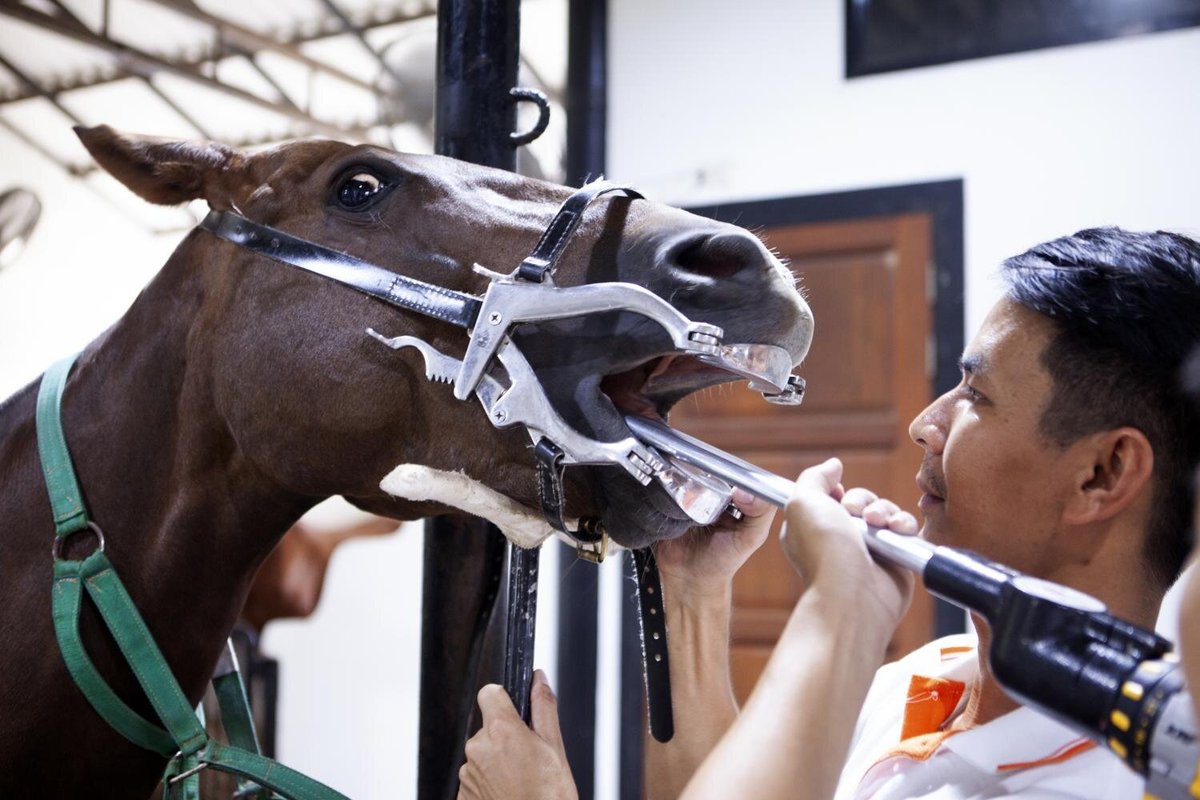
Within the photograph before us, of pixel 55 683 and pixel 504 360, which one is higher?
pixel 504 360

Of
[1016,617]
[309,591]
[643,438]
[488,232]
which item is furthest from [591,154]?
[1016,617]

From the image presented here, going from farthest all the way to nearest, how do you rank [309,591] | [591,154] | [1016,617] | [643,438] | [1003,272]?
[591,154]
[309,591]
[1003,272]
[643,438]
[1016,617]

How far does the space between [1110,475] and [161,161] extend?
46.9 inches

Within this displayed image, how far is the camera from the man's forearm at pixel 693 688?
128 centimetres

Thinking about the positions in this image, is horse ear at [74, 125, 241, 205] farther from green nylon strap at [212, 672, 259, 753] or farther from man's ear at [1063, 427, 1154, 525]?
man's ear at [1063, 427, 1154, 525]

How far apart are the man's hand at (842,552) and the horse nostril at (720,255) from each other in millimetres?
272

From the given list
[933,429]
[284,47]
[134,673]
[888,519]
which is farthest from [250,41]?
[888,519]

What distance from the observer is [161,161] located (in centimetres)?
140

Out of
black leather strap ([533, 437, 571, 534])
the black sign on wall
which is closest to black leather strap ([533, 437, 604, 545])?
black leather strap ([533, 437, 571, 534])

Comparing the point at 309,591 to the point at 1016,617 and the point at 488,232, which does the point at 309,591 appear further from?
the point at 1016,617

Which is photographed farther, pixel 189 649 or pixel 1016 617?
pixel 189 649

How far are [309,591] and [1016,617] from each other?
2715 millimetres

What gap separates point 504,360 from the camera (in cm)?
110

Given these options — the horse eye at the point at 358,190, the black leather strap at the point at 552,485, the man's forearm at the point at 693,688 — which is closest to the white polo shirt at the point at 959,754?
the man's forearm at the point at 693,688
